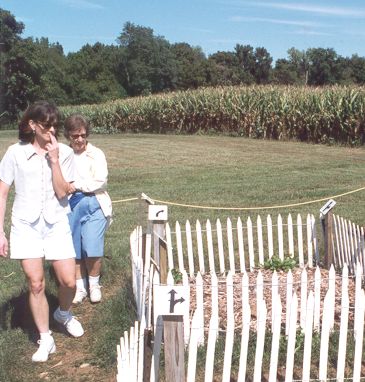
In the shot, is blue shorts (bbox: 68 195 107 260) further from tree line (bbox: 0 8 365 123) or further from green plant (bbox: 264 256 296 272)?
tree line (bbox: 0 8 365 123)

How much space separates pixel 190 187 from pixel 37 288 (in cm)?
889

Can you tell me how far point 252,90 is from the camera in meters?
28.3

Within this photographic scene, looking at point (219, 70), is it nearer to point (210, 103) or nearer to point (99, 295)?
point (210, 103)

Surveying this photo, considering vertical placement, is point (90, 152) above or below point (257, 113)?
above

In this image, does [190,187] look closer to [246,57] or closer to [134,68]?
[134,68]

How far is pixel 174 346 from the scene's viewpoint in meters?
2.92

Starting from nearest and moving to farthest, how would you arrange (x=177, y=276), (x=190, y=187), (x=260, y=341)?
(x=260, y=341) → (x=177, y=276) → (x=190, y=187)

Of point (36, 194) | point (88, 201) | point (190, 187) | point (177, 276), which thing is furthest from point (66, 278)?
point (190, 187)

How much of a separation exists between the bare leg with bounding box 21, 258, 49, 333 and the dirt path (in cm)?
26

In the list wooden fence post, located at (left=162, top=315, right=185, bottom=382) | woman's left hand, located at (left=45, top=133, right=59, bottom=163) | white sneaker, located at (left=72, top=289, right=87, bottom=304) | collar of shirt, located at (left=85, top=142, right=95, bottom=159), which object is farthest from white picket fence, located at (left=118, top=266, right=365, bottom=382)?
collar of shirt, located at (left=85, top=142, right=95, bottom=159)

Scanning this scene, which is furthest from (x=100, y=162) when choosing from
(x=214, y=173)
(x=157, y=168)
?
(x=157, y=168)

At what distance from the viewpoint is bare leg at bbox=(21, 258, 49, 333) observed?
4.43m

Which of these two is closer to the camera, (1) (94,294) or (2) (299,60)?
(1) (94,294)

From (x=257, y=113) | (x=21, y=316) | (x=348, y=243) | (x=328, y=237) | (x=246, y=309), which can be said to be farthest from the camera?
(x=257, y=113)
